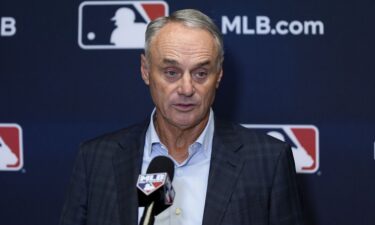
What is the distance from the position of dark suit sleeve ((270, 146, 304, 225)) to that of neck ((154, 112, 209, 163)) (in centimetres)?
19

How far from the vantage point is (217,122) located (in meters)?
1.27

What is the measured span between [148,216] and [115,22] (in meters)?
1.02

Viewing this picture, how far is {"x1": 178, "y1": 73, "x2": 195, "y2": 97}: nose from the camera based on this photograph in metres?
1.12

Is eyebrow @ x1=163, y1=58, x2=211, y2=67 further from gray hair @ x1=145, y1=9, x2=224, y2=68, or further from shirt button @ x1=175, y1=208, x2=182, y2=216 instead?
shirt button @ x1=175, y1=208, x2=182, y2=216

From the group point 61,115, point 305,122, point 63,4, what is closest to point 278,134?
point 305,122

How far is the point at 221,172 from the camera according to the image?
1.17m

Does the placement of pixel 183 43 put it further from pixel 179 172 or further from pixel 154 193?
pixel 154 193

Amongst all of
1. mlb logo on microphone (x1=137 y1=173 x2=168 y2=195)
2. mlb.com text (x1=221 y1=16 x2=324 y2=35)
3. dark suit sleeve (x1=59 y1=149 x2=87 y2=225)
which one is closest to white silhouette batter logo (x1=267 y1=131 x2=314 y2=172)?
mlb.com text (x1=221 y1=16 x2=324 y2=35)

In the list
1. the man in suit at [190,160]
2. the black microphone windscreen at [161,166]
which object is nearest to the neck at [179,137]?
the man in suit at [190,160]

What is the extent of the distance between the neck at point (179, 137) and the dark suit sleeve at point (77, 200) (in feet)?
0.65

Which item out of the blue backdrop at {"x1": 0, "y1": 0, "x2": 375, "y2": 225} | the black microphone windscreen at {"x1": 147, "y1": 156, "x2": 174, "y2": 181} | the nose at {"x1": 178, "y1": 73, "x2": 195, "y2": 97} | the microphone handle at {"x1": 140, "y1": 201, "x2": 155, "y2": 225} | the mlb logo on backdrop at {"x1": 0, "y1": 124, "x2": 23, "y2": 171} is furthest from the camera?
the mlb logo on backdrop at {"x1": 0, "y1": 124, "x2": 23, "y2": 171}

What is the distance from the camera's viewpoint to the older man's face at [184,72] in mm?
1139

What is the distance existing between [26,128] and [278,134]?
770 mm

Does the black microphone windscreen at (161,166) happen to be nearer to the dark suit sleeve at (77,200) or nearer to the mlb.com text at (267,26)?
the dark suit sleeve at (77,200)
